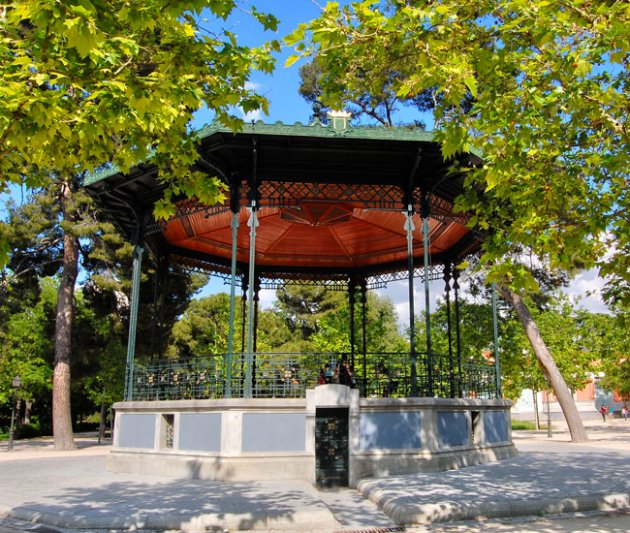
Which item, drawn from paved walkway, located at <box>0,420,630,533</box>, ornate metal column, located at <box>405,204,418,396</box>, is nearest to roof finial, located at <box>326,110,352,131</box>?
ornate metal column, located at <box>405,204,418,396</box>

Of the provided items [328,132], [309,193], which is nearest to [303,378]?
[309,193]

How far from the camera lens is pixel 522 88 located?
7.05 m

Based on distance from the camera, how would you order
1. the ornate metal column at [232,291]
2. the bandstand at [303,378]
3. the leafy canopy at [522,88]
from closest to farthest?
the leafy canopy at [522,88] → the bandstand at [303,378] → the ornate metal column at [232,291]

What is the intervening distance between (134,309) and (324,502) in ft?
25.9

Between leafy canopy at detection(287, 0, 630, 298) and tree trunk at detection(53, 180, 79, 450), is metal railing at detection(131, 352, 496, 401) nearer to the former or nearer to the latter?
leafy canopy at detection(287, 0, 630, 298)

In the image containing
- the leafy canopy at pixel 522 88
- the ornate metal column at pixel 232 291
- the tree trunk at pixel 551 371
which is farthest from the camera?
the tree trunk at pixel 551 371

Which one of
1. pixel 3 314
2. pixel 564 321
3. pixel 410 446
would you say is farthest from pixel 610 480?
pixel 3 314

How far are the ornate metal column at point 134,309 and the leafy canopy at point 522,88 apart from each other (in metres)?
9.39

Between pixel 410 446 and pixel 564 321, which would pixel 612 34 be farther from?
pixel 564 321

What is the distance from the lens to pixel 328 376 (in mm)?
13734

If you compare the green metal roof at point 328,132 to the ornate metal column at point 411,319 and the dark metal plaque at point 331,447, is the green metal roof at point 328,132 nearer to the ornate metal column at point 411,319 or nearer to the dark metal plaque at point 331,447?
the ornate metal column at point 411,319

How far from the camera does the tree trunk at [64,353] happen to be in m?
22.9

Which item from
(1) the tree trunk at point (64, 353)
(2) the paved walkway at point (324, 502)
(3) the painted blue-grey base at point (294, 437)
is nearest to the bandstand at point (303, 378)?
(3) the painted blue-grey base at point (294, 437)

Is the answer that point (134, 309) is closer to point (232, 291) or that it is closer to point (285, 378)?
point (232, 291)
